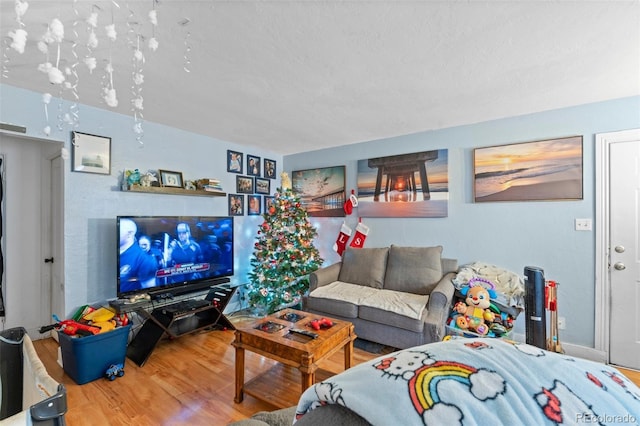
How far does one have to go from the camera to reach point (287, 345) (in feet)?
5.88

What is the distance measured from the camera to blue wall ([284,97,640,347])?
2602 mm

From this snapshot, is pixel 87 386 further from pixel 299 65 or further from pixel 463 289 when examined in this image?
pixel 463 289

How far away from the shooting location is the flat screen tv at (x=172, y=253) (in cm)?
263

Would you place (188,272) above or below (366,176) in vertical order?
below

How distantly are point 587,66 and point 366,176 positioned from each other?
231cm

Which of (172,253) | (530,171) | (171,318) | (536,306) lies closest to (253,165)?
(172,253)

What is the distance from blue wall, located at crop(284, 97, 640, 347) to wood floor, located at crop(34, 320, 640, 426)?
2.75ft

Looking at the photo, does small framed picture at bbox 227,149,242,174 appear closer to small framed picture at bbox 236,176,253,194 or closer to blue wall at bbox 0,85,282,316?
Answer: small framed picture at bbox 236,176,253,194

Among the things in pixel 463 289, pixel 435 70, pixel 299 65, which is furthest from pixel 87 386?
pixel 435 70

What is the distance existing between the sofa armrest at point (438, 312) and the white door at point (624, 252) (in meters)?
1.40

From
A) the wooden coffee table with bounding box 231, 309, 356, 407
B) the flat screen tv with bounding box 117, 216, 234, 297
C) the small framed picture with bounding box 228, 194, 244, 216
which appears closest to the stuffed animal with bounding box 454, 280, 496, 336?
the wooden coffee table with bounding box 231, 309, 356, 407

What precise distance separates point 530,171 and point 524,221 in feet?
1.67

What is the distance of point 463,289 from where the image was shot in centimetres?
273

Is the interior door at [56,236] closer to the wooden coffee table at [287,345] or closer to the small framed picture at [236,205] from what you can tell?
the small framed picture at [236,205]
